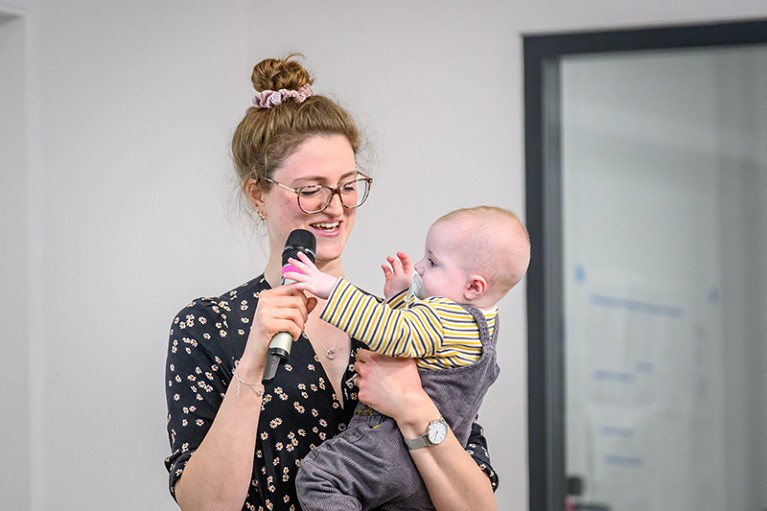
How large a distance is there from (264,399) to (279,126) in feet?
1.62

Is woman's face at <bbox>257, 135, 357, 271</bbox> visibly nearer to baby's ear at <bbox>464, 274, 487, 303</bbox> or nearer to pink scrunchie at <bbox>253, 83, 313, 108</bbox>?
pink scrunchie at <bbox>253, 83, 313, 108</bbox>

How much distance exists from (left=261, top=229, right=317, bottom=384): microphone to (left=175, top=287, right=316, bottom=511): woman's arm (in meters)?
0.04

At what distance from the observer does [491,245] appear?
173cm

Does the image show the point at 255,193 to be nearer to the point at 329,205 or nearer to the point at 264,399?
Result: the point at 329,205

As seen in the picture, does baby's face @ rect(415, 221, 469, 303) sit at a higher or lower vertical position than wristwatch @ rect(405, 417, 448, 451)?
higher

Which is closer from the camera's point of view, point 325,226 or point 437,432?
point 437,432

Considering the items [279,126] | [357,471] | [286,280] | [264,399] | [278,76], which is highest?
[278,76]

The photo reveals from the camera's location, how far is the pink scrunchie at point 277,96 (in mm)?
1893

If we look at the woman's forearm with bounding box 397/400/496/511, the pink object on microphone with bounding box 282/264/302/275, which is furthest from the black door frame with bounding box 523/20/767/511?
the pink object on microphone with bounding box 282/264/302/275

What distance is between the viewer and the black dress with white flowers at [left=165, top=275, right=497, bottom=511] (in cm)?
170

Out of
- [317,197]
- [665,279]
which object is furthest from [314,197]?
[665,279]

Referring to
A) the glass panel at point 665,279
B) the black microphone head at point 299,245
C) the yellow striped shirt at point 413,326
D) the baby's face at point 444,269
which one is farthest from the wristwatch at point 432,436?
the glass panel at point 665,279

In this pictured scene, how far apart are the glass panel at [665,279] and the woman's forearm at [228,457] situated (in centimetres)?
196

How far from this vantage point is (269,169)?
1829 millimetres
